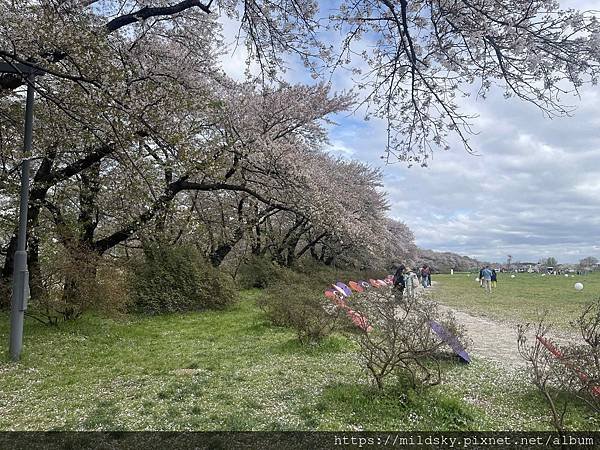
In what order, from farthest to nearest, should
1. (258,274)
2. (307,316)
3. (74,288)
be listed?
(258,274) < (74,288) < (307,316)

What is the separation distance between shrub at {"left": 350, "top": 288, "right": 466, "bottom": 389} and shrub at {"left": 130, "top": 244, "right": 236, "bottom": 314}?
30.1ft

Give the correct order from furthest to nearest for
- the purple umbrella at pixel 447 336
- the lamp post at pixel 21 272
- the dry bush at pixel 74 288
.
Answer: the dry bush at pixel 74 288 → the lamp post at pixel 21 272 → the purple umbrella at pixel 447 336

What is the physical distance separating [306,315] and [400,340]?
11.9 ft

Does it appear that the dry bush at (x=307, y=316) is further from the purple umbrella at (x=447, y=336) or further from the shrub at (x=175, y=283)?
the shrub at (x=175, y=283)

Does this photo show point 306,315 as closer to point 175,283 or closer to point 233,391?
point 233,391

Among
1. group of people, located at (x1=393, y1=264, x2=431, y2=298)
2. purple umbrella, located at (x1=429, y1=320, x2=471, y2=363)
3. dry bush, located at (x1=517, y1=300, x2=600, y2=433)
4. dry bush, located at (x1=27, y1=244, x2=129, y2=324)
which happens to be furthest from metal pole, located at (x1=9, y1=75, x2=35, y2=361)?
dry bush, located at (x1=517, y1=300, x2=600, y2=433)

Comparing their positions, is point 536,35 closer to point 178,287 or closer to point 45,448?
point 45,448

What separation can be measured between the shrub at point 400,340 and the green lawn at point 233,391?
0.23 metres

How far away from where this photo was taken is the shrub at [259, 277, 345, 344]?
8.35m

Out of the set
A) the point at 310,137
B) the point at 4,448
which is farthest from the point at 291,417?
the point at 310,137

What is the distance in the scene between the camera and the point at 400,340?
5.32 m

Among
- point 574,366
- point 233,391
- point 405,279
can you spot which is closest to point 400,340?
point 574,366

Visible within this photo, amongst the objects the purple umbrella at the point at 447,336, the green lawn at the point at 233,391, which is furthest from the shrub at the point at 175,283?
the purple umbrella at the point at 447,336

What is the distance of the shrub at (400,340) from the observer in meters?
5.28
